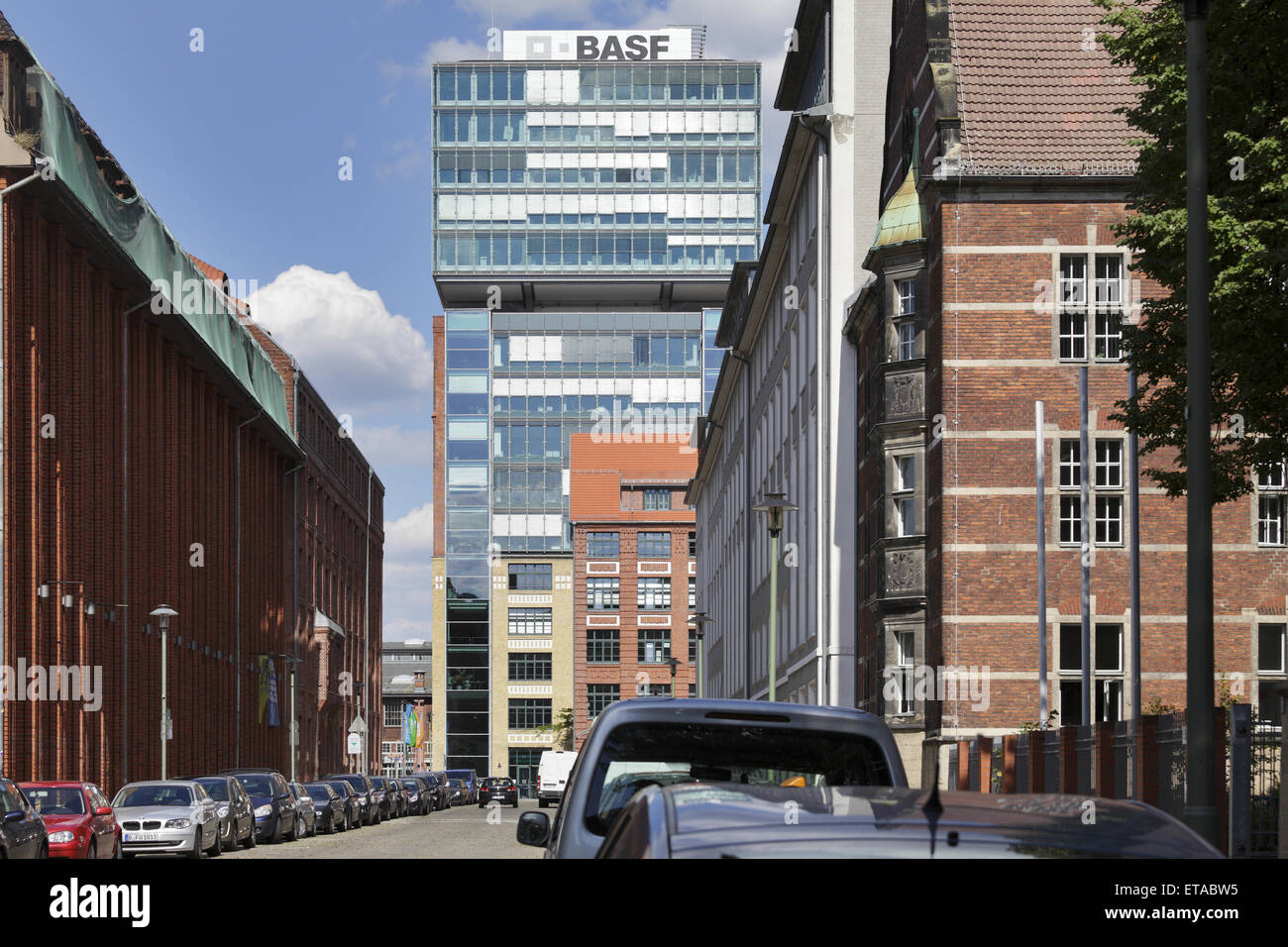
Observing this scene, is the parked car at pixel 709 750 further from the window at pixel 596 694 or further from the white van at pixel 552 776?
the window at pixel 596 694

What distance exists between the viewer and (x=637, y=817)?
4699 millimetres

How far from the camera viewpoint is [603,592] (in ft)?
435

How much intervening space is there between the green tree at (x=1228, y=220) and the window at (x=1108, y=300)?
13.4m

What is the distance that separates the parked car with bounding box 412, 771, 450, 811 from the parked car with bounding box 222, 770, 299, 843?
3490 centimetres

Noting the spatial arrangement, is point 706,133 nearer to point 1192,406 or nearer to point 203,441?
point 203,441

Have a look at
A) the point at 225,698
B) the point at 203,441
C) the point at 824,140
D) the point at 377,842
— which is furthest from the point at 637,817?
the point at 225,698

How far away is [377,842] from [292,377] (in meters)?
50.8

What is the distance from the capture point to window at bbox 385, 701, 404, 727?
19138 centimetres

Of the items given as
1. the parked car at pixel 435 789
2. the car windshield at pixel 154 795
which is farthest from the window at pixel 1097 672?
the parked car at pixel 435 789

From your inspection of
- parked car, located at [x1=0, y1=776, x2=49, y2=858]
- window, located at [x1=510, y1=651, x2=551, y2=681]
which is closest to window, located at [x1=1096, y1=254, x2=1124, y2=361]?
parked car, located at [x1=0, y1=776, x2=49, y2=858]

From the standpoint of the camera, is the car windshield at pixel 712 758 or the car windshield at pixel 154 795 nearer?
the car windshield at pixel 712 758

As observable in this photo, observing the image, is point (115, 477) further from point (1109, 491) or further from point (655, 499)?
point (655, 499)

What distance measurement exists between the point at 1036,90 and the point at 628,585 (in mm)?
97230

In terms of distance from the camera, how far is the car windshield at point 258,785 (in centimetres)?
4353
